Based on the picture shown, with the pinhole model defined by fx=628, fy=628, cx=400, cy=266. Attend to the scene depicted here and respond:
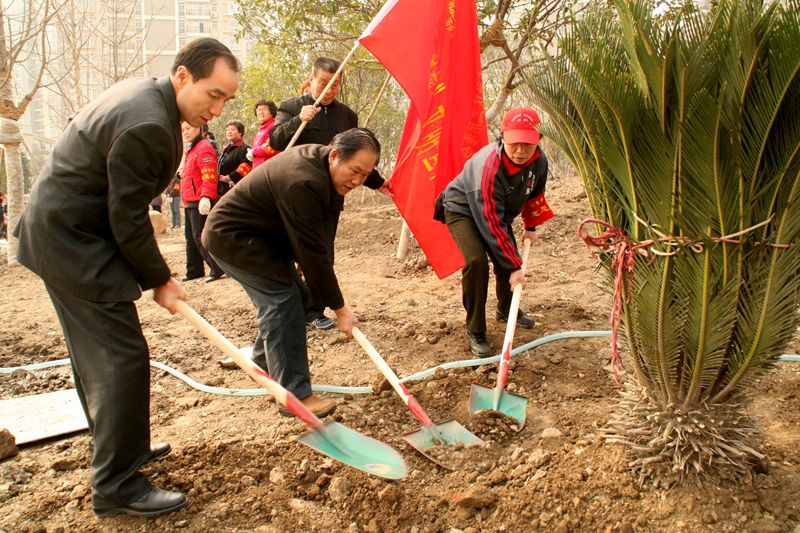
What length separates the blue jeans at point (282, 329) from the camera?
321cm

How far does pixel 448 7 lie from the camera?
16.3ft

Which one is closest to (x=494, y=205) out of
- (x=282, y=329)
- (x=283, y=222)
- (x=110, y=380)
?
(x=283, y=222)

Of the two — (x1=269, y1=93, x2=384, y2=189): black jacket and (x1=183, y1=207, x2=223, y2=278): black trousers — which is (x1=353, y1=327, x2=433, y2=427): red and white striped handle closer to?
(x1=269, y1=93, x2=384, y2=189): black jacket

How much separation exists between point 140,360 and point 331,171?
47.3 inches

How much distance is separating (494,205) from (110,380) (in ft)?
7.70

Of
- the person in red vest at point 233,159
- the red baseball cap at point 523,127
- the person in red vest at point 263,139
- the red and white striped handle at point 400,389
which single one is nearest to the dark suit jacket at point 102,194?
the red and white striped handle at point 400,389

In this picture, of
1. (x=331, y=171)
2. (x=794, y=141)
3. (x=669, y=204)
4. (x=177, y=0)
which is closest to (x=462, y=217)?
(x=331, y=171)

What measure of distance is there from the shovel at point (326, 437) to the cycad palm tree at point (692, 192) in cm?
94

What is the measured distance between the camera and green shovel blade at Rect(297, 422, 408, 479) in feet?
8.55

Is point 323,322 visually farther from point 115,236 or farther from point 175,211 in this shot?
point 175,211

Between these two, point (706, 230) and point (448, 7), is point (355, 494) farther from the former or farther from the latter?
point (448, 7)

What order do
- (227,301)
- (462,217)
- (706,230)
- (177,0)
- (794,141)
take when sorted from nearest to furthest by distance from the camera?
(794,141), (706,230), (462,217), (227,301), (177,0)

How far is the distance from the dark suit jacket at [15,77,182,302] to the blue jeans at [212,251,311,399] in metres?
0.91

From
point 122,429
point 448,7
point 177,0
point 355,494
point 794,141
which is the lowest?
point 355,494
